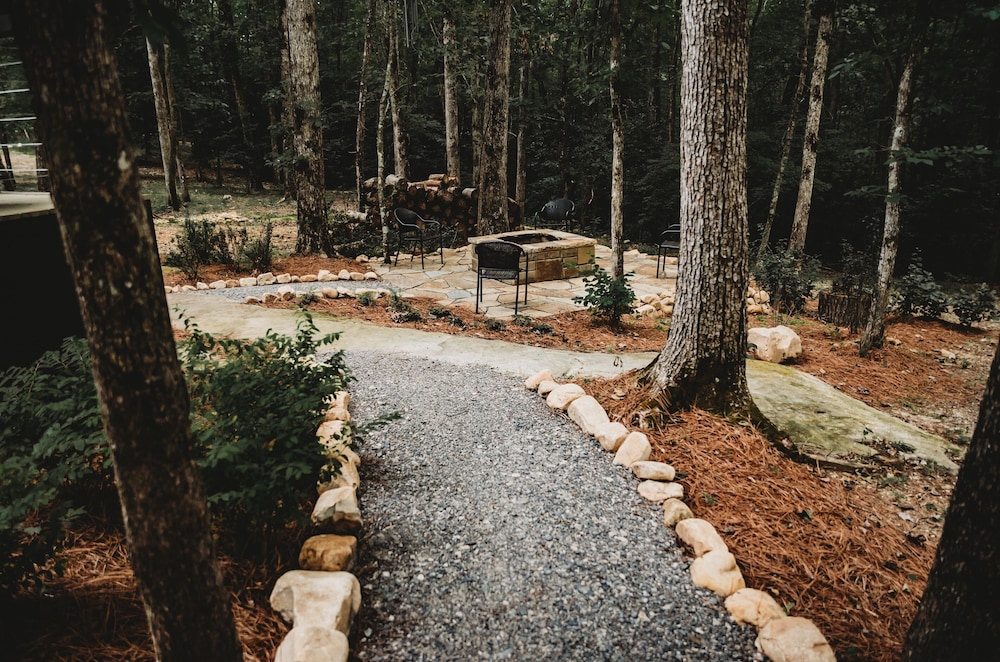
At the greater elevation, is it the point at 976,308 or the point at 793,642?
the point at 793,642

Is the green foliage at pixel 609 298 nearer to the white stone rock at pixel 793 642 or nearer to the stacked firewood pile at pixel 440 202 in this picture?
the white stone rock at pixel 793 642

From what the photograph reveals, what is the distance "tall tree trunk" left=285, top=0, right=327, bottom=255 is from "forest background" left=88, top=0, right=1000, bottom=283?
0.49 metres

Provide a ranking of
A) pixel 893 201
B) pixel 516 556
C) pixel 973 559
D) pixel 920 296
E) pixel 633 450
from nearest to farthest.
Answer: pixel 973 559 → pixel 516 556 → pixel 633 450 → pixel 893 201 → pixel 920 296

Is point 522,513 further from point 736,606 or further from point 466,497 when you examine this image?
point 736,606

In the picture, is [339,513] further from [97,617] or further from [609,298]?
[609,298]

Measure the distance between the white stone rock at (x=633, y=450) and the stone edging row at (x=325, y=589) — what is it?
147 cm

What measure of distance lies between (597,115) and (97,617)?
18481 mm

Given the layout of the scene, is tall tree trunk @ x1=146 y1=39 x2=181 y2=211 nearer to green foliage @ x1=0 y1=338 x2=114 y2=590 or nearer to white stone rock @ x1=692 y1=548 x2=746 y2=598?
green foliage @ x1=0 y1=338 x2=114 y2=590

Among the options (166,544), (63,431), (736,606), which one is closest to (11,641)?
(63,431)

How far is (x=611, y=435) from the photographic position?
327 cm

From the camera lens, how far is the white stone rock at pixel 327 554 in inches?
84.3

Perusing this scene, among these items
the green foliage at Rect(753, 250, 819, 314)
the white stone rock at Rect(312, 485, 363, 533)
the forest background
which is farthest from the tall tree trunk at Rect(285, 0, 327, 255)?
the white stone rock at Rect(312, 485, 363, 533)

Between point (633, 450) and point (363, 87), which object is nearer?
point (633, 450)

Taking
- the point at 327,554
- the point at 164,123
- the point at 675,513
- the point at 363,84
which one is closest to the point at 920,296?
the point at 675,513
